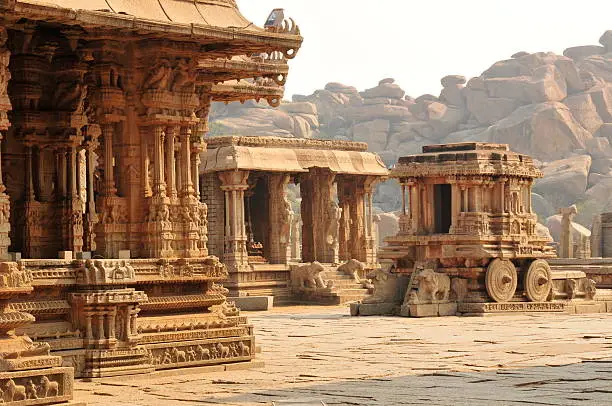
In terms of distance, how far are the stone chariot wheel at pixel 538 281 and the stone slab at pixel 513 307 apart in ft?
0.56

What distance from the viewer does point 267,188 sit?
34.6m

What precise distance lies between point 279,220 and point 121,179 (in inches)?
722

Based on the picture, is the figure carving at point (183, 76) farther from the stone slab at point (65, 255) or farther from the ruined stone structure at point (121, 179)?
the stone slab at point (65, 255)

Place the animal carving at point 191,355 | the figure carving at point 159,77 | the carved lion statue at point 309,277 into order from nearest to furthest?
the animal carving at point 191,355 → the figure carving at point 159,77 → the carved lion statue at point 309,277

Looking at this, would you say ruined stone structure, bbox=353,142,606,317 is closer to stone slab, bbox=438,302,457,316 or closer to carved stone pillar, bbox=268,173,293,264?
stone slab, bbox=438,302,457,316

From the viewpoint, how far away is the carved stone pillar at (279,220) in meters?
32.9

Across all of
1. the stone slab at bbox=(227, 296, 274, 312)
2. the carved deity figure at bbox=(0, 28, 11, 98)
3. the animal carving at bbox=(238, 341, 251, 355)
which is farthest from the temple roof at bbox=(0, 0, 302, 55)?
the stone slab at bbox=(227, 296, 274, 312)

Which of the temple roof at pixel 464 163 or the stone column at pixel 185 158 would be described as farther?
the temple roof at pixel 464 163

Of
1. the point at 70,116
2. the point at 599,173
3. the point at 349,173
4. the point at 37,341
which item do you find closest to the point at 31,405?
the point at 37,341

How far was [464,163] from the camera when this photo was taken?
2497 centimetres

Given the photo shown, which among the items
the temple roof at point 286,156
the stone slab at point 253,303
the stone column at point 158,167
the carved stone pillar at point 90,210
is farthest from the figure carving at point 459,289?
A: the stone column at point 158,167

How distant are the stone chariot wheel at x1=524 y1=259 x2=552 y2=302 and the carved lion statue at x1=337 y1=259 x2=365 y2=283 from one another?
741 centimetres

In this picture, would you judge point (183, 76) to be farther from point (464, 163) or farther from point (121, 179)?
point (464, 163)

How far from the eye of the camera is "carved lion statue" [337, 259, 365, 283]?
32531 mm
